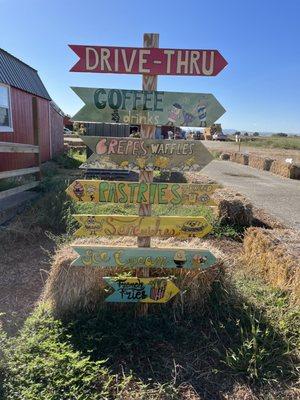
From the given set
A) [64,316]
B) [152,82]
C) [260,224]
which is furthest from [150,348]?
[260,224]

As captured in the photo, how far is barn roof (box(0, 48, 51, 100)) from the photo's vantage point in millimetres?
11000

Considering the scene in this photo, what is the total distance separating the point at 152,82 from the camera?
10.4ft

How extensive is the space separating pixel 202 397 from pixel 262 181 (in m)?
12.0

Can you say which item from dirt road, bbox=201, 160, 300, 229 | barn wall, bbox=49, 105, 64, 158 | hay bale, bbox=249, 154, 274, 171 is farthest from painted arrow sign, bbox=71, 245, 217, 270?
hay bale, bbox=249, 154, 274, 171

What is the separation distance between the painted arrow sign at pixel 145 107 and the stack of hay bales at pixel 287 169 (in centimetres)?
1293

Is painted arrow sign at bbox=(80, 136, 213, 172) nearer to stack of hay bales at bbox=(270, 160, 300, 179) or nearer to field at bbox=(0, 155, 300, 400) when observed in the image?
field at bbox=(0, 155, 300, 400)

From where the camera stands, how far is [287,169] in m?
15.3

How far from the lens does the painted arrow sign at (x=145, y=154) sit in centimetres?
320

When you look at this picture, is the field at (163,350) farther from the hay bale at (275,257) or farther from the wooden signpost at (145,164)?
the wooden signpost at (145,164)

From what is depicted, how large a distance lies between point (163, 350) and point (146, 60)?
2.50m

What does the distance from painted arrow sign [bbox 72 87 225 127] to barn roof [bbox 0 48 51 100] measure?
8596 mm

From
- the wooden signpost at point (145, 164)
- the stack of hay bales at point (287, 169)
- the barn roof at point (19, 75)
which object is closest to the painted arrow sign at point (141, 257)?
the wooden signpost at point (145, 164)

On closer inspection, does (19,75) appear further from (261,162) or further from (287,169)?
(261,162)

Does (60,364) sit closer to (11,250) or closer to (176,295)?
(176,295)
